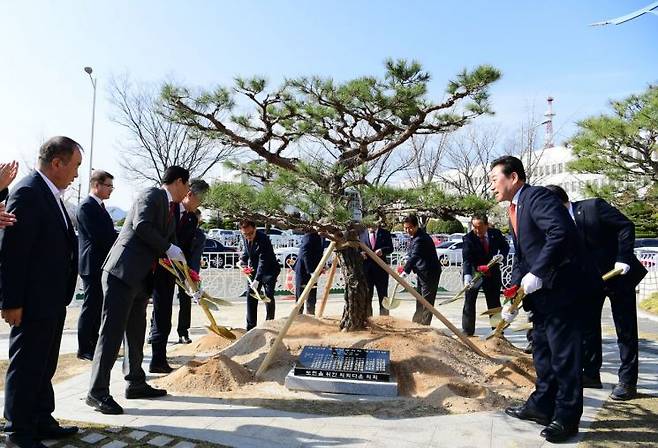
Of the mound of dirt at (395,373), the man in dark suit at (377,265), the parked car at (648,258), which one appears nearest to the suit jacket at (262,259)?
the mound of dirt at (395,373)

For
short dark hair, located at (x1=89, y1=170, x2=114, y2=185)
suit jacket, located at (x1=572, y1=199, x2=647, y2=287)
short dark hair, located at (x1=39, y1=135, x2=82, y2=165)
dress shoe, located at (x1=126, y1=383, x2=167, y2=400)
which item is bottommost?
dress shoe, located at (x1=126, y1=383, x2=167, y2=400)

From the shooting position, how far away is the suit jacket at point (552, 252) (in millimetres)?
3357

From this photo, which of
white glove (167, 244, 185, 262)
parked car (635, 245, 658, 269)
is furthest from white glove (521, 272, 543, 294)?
parked car (635, 245, 658, 269)

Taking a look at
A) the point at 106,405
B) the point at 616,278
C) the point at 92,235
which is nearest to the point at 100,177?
the point at 92,235

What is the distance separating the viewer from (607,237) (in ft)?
14.9

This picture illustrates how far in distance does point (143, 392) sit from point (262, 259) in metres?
3.14

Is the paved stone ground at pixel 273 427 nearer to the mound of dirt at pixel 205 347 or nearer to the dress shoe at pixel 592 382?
the dress shoe at pixel 592 382

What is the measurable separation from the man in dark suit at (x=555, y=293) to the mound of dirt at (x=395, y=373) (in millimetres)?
598

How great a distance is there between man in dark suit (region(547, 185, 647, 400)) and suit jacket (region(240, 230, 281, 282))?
3852mm

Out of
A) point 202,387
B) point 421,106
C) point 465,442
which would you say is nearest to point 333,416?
point 465,442

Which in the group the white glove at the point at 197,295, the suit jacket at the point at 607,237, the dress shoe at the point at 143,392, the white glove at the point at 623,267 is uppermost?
the suit jacket at the point at 607,237

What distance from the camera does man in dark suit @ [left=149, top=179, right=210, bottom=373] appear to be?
5.06 m

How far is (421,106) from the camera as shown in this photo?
5156mm

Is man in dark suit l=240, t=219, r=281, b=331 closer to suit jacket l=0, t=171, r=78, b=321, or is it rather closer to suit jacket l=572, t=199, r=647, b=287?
suit jacket l=0, t=171, r=78, b=321
